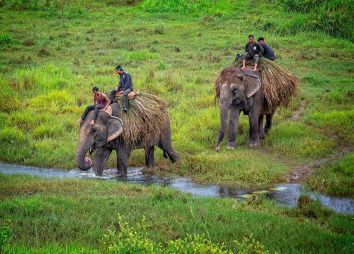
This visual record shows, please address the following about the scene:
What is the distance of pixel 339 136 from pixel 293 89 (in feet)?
5.87

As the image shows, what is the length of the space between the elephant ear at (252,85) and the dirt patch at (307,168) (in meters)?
2.47

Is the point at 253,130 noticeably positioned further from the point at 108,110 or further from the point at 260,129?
the point at 108,110

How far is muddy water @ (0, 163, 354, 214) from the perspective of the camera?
41.9ft

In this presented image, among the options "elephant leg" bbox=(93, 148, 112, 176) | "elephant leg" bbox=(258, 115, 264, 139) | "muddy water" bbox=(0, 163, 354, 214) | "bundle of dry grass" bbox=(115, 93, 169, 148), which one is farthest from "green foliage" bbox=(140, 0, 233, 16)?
"elephant leg" bbox=(93, 148, 112, 176)

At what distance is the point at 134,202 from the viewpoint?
1146 centimetres

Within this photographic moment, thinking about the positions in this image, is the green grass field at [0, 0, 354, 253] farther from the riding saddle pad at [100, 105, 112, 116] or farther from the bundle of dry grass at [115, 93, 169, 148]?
the riding saddle pad at [100, 105, 112, 116]

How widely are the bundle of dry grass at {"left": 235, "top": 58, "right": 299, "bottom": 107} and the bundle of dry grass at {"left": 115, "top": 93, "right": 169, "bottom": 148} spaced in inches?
141

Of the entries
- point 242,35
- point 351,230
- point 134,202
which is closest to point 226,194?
point 134,202

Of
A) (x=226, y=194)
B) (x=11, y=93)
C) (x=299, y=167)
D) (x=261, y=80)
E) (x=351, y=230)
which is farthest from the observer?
(x=11, y=93)

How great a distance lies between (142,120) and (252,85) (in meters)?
3.79

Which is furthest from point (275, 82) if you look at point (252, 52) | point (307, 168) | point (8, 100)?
point (8, 100)

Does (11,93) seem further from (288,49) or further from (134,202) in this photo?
(288,49)

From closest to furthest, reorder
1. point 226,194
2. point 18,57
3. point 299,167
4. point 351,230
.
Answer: point 351,230
point 226,194
point 299,167
point 18,57

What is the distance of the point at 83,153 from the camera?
13.8 meters
